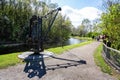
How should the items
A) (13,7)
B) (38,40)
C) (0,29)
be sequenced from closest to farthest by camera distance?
(38,40), (0,29), (13,7)

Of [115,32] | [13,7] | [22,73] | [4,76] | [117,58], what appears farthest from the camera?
[13,7]

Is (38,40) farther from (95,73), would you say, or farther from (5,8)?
(5,8)

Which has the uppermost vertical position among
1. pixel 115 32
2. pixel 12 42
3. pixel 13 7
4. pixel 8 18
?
pixel 13 7

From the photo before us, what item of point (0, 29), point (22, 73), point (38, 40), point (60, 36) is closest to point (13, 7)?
point (0, 29)

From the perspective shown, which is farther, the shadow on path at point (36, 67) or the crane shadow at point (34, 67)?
the shadow on path at point (36, 67)

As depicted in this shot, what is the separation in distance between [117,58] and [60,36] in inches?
1932

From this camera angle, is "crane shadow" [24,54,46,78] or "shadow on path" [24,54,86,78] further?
"shadow on path" [24,54,86,78]

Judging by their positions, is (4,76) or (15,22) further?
(15,22)

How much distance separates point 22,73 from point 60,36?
50658 millimetres

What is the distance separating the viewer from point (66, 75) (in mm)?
9023

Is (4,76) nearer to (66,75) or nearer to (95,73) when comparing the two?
(66,75)

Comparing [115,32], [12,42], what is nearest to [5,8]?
[12,42]

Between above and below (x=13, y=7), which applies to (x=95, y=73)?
below

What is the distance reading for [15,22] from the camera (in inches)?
1695
